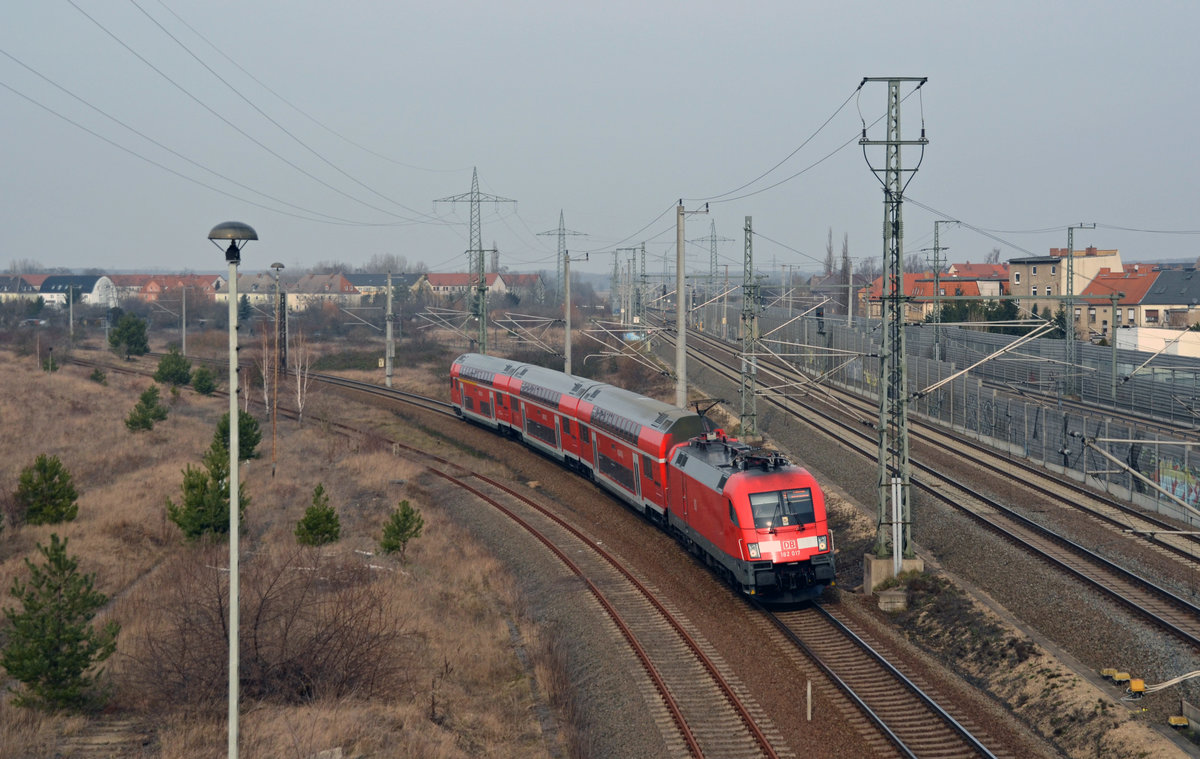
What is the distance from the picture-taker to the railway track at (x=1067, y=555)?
18.8m

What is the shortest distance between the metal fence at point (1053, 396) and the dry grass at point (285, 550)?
452 inches

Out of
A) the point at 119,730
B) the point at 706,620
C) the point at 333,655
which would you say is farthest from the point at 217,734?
the point at 706,620

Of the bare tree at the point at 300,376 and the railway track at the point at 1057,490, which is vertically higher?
the bare tree at the point at 300,376

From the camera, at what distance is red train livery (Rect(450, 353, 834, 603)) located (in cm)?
2078

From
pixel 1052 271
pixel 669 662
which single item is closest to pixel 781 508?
pixel 669 662

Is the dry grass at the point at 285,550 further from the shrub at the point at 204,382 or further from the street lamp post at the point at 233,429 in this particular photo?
the shrub at the point at 204,382

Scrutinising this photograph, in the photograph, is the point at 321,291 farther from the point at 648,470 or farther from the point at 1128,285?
the point at 648,470

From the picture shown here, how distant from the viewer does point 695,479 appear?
23.8m

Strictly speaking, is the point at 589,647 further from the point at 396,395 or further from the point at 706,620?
the point at 396,395

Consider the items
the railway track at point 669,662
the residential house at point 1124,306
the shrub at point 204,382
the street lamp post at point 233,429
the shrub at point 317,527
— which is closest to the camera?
the street lamp post at point 233,429

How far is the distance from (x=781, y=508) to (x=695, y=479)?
3.29 m

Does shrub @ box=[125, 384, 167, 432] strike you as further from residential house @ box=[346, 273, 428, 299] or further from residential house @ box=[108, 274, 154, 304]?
residential house @ box=[108, 274, 154, 304]

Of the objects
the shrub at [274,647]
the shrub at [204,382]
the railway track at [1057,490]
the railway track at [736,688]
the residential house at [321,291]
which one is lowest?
the railway track at [736,688]

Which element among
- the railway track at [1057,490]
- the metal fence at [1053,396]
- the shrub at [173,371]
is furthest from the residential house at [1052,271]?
the shrub at [173,371]
